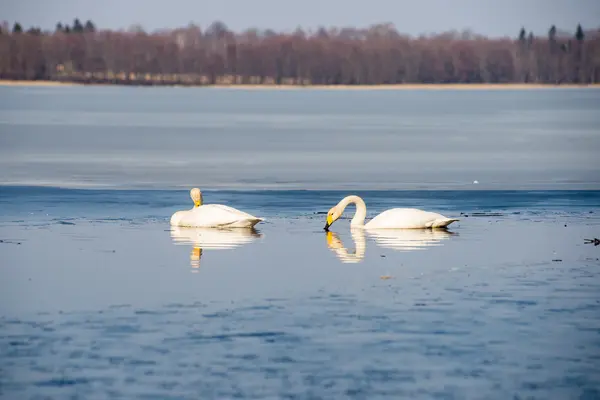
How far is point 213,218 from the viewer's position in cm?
1869

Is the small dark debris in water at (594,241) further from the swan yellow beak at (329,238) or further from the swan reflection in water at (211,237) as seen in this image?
the swan reflection in water at (211,237)

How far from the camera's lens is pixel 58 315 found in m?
12.4

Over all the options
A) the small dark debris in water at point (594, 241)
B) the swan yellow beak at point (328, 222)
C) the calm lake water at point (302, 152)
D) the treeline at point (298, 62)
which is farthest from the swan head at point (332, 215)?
the treeline at point (298, 62)

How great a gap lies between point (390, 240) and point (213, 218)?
2492 millimetres

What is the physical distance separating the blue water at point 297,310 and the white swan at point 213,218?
0.36 m

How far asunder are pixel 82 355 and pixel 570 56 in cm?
16335

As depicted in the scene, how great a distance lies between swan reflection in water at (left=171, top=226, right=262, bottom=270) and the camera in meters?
17.0

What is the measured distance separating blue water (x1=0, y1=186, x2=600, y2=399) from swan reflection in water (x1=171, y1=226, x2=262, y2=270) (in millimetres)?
72

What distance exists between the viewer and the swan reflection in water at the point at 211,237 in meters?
17.0

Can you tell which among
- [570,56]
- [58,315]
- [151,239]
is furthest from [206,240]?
[570,56]

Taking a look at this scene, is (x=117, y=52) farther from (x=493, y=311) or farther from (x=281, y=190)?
(x=493, y=311)

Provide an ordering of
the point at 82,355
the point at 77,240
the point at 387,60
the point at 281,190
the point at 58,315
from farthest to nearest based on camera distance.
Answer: the point at 387,60 < the point at 281,190 < the point at 77,240 < the point at 58,315 < the point at 82,355

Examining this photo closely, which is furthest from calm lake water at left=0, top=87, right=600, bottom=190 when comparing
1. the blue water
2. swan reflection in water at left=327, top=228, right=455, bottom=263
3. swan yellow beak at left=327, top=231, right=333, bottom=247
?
the blue water

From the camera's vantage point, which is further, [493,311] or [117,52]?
[117,52]
